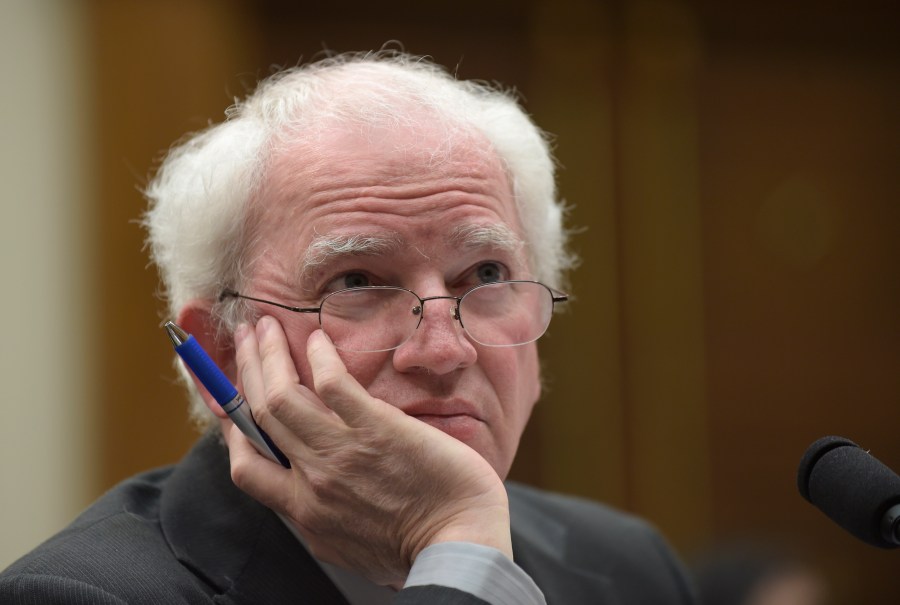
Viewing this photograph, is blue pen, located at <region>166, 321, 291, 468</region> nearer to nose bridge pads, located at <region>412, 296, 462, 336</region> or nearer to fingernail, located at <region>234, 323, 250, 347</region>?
fingernail, located at <region>234, 323, 250, 347</region>

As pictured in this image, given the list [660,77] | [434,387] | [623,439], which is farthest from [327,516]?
[660,77]

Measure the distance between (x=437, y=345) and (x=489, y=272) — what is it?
254 mm

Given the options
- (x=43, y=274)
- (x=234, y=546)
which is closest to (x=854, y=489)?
(x=234, y=546)

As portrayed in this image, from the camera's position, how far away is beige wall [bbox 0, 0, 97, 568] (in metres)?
4.00

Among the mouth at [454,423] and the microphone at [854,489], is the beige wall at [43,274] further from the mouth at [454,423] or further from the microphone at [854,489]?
the microphone at [854,489]

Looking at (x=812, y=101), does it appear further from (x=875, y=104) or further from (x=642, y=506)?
(x=642, y=506)

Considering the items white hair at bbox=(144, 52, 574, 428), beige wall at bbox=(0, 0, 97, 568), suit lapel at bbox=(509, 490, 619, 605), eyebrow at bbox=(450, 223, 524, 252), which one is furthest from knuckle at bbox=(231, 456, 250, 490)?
beige wall at bbox=(0, 0, 97, 568)

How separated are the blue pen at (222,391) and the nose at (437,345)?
270 mm

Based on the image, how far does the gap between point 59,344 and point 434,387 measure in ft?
8.90

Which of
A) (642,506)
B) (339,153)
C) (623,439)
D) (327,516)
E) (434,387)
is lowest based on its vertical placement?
(642,506)

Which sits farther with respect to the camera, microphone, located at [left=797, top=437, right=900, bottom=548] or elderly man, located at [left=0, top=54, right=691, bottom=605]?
elderly man, located at [left=0, top=54, right=691, bottom=605]

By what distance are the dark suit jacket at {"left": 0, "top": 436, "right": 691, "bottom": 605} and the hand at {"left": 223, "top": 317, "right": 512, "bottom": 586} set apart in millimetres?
148

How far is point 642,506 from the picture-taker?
4664 millimetres

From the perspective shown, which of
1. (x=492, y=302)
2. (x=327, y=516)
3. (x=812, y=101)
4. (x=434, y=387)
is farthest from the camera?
(x=812, y=101)
